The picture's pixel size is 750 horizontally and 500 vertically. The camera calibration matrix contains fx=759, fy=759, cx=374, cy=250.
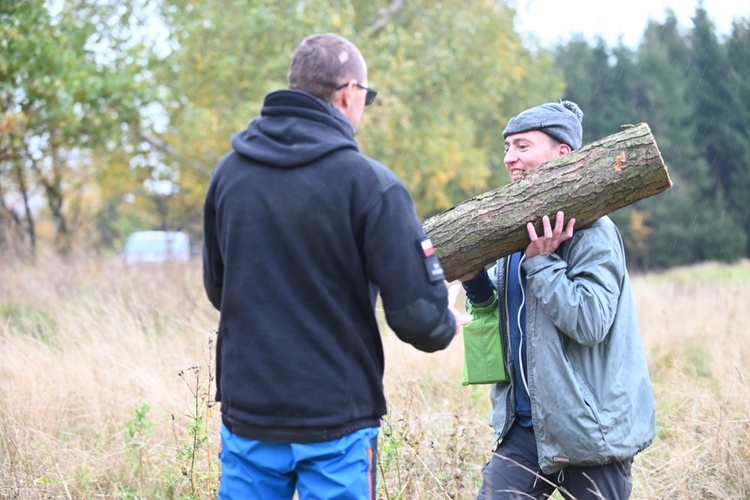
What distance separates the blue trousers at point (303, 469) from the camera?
1985mm

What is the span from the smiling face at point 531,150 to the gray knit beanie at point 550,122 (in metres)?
0.02

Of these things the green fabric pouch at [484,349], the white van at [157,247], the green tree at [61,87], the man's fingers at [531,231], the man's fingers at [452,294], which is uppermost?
the green tree at [61,87]

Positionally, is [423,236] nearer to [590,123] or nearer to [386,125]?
[386,125]

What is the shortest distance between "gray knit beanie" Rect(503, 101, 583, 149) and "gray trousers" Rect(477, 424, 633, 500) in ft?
3.68

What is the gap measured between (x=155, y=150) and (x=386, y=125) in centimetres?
543

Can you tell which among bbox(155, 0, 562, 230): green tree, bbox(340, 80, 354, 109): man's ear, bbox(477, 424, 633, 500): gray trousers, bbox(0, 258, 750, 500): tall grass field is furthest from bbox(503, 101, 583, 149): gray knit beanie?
bbox(155, 0, 562, 230): green tree

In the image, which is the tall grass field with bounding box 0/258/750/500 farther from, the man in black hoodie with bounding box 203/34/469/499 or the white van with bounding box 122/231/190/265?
the white van with bounding box 122/231/190/265

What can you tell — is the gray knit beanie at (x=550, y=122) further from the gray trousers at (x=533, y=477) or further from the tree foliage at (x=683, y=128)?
the tree foliage at (x=683, y=128)

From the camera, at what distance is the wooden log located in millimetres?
2795

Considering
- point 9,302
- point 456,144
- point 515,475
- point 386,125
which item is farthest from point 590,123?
point 515,475

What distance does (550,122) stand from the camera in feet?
9.50

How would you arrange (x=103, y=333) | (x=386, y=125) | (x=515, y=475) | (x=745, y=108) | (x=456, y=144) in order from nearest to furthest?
1. (x=515, y=475)
2. (x=103, y=333)
3. (x=386, y=125)
4. (x=456, y=144)
5. (x=745, y=108)

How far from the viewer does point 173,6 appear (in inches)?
683

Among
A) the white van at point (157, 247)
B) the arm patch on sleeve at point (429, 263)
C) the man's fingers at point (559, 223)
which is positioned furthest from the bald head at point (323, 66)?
the white van at point (157, 247)
